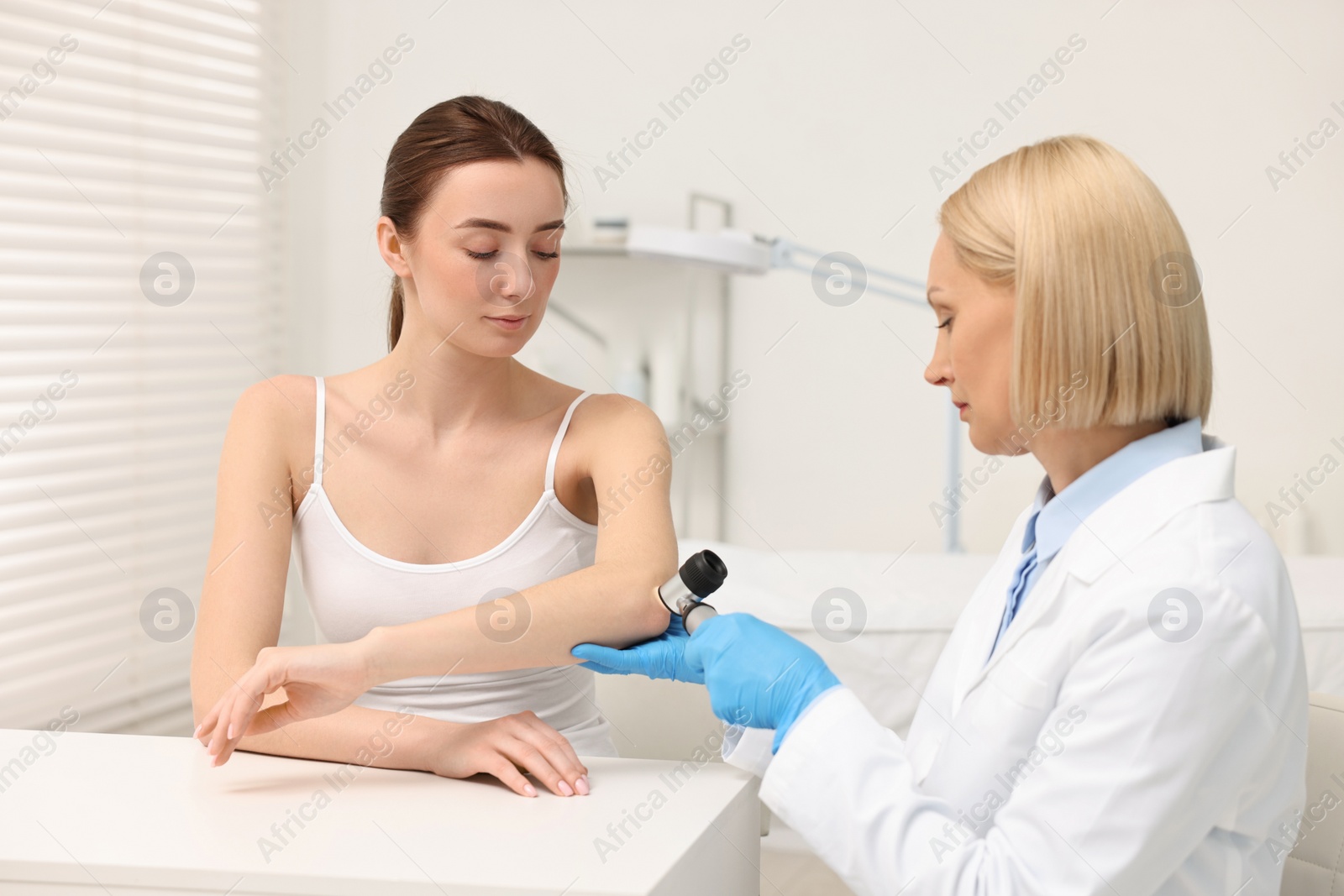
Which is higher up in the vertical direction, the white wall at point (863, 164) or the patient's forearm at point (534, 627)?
the white wall at point (863, 164)

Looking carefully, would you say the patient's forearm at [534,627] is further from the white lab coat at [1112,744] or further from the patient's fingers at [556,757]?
the white lab coat at [1112,744]

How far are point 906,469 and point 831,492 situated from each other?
197 millimetres

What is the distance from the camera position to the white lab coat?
67 centimetres

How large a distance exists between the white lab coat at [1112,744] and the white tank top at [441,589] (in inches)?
15.9

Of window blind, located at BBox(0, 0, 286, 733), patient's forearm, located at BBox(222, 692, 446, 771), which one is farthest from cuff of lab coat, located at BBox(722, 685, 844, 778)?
window blind, located at BBox(0, 0, 286, 733)

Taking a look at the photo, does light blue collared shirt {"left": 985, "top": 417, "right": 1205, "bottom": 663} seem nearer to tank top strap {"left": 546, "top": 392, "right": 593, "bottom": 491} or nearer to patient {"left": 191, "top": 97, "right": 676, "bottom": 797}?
patient {"left": 191, "top": 97, "right": 676, "bottom": 797}

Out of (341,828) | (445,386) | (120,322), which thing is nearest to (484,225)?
(445,386)

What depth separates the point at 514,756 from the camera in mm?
847

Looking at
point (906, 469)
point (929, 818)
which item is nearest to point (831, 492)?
point (906, 469)

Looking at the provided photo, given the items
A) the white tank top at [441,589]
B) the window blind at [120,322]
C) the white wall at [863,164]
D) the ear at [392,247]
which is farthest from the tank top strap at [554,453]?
the white wall at [863,164]

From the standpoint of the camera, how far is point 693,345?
280 cm

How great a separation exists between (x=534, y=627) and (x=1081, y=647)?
0.45m

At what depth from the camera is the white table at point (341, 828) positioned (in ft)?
2.23

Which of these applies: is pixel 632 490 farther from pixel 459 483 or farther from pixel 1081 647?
pixel 1081 647
